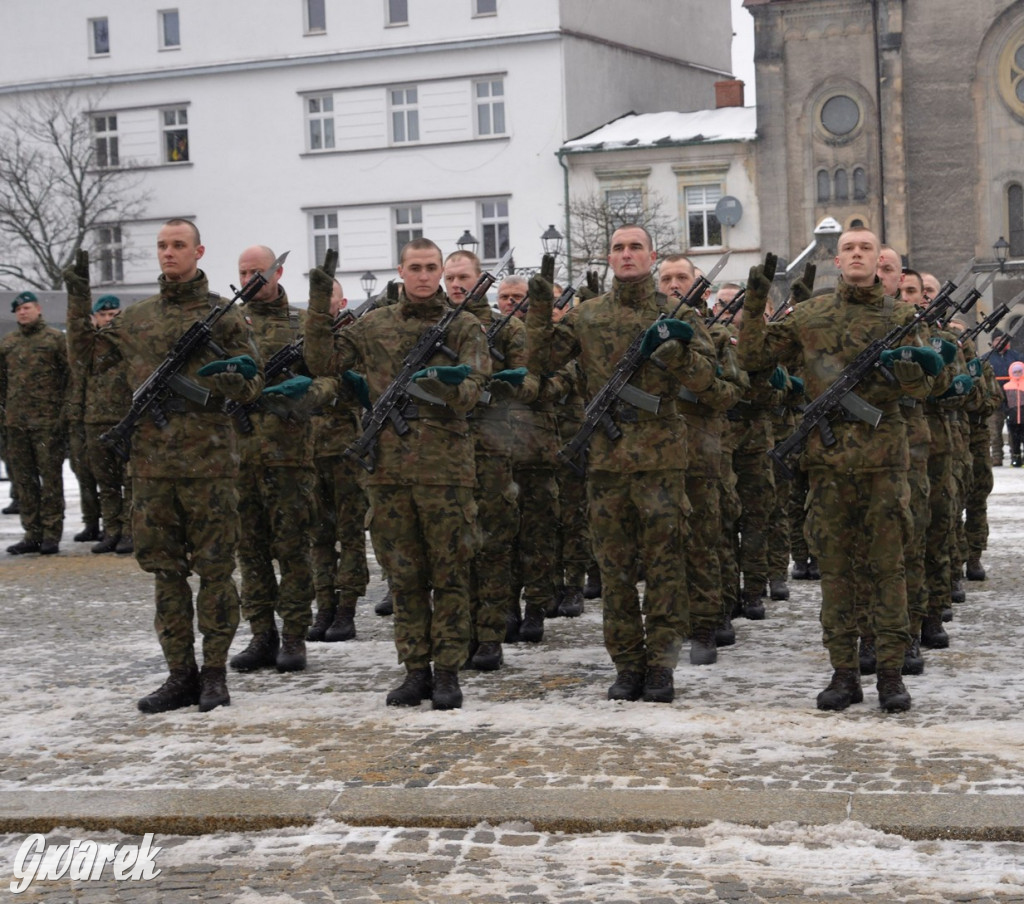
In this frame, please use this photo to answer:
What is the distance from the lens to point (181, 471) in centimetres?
824

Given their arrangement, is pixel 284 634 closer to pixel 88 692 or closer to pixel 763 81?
pixel 88 692

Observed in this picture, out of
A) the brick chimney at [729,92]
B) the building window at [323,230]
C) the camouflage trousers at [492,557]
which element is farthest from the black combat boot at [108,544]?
the brick chimney at [729,92]

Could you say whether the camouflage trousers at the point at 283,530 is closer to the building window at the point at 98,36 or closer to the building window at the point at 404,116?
the building window at the point at 404,116

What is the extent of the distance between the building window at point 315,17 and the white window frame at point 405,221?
5859 millimetres

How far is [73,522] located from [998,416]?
469 inches

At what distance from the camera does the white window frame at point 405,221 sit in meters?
48.6

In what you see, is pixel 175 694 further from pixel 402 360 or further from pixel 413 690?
pixel 402 360

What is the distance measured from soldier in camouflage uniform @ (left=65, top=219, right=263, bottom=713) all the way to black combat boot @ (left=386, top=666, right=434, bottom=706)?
0.83 meters

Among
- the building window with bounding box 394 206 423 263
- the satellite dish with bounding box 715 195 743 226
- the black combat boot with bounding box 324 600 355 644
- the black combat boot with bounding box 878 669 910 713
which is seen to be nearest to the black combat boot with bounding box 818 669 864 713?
the black combat boot with bounding box 878 669 910 713

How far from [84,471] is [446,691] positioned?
960cm

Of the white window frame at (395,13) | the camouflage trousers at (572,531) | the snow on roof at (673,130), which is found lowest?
the camouflage trousers at (572,531)

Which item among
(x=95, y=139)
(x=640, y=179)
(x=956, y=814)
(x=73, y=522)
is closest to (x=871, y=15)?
(x=640, y=179)

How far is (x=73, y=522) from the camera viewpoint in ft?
64.3

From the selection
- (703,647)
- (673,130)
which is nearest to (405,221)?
(673,130)
